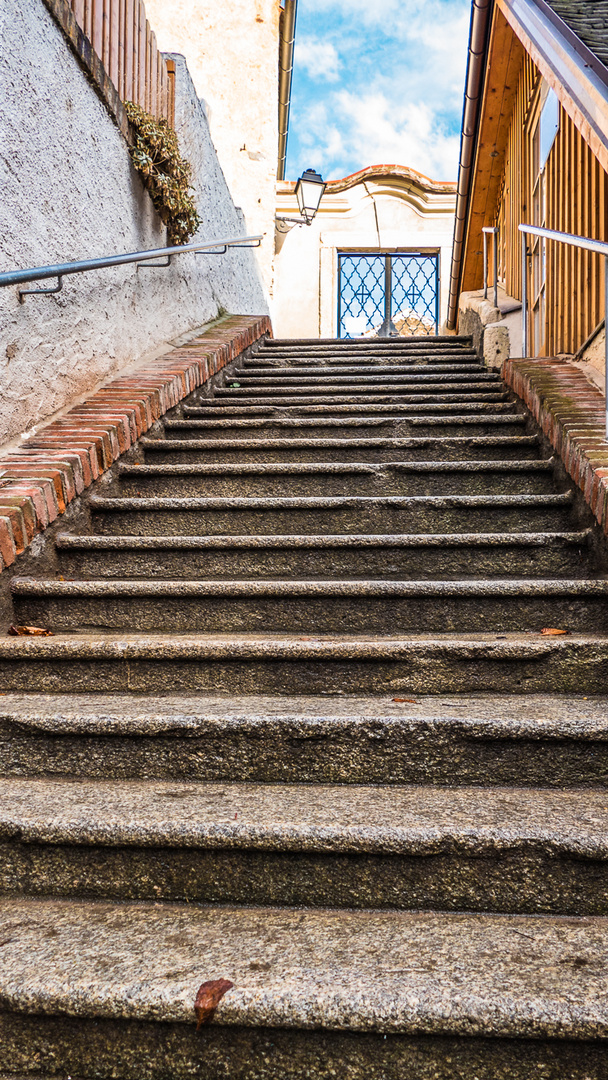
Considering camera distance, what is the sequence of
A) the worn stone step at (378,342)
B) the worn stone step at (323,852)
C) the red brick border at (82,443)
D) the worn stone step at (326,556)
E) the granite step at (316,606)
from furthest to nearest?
1. the worn stone step at (378,342)
2. the worn stone step at (326,556)
3. the red brick border at (82,443)
4. the granite step at (316,606)
5. the worn stone step at (323,852)

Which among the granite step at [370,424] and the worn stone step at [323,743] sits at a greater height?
the granite step at [370,424]

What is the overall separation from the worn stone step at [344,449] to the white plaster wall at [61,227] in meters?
0.49

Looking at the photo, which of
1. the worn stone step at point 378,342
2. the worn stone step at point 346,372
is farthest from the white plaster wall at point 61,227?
the worn stone step at point 378,342

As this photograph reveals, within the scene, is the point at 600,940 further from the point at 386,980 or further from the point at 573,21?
the point at 573,21

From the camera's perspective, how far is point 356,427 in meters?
3.63

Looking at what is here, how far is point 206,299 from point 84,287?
229 cm

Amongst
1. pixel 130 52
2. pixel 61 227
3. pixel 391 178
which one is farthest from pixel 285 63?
pixel 61 227

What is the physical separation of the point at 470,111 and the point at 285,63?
16.5 ft

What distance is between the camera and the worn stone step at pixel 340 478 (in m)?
2.99

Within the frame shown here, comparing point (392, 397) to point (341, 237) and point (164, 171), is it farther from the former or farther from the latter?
Result: point (341, 237)

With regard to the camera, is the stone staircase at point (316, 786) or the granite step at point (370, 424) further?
the granite step at point (370, 424)

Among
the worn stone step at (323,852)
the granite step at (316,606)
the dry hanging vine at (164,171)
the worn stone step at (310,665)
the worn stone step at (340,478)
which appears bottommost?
the worn stone step at (323,852)

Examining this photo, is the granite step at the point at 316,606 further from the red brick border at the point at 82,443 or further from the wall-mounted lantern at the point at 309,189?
the wall-mounted lantern at the point at 309,189

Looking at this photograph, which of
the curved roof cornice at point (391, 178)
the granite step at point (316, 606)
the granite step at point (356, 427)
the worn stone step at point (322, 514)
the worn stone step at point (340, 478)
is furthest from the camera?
the curved roof cornice at point (391, 178)
